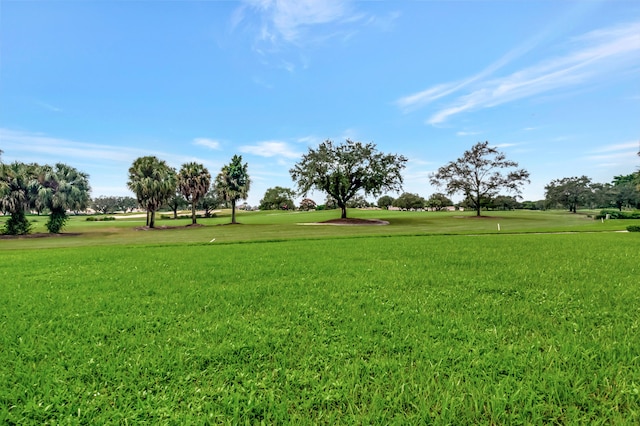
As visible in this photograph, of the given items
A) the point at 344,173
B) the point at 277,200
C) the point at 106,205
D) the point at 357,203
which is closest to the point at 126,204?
the point at 106,205

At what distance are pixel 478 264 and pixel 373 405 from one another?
8.12 metres

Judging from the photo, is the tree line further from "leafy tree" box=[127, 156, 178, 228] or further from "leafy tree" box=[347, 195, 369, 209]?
"leafy tree" box=[347, 195, 369, 209]

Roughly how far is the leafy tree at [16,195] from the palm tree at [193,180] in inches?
780

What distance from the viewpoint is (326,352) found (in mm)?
3799

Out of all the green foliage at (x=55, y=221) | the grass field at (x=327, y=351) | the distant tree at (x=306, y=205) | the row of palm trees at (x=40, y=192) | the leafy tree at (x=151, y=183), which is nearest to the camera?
the grass field at (x=327, y=351)

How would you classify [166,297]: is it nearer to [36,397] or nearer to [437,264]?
[36,397]

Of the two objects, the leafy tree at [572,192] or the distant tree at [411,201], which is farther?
the distant tree at [411,201]

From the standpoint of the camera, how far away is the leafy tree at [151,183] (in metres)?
44.6

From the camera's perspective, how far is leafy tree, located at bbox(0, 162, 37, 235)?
34.7 m

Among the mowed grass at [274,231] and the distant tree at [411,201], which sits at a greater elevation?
the distant tree at [411,201]

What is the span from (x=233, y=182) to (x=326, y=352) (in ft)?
190

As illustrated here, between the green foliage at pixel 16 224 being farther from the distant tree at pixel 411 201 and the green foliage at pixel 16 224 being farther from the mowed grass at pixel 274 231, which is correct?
the distant tree at pixel 411 201

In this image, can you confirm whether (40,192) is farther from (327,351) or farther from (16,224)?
(327,351)

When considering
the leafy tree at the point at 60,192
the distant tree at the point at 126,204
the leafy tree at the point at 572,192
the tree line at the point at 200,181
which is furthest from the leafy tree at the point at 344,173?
the distant tree at the point at 126,204
